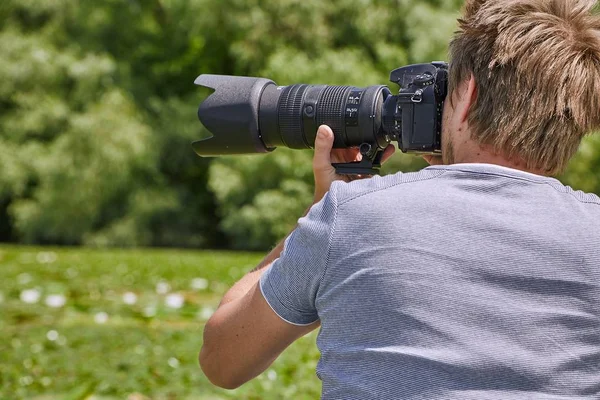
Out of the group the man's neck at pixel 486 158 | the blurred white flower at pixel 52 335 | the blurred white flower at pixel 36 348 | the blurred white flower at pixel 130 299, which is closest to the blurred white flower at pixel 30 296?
the blurred white flower at pixel 130 299

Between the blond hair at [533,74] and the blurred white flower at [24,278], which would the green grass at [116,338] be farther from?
the blond hair at [533,74]

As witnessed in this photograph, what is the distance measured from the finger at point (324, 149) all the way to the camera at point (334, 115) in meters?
0.03

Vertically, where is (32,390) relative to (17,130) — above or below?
above

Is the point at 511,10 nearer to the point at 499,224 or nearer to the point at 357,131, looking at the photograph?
the point at 499,224

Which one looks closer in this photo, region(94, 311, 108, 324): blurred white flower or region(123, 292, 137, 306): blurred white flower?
region(94, 311, 108, 324): blurred white flower

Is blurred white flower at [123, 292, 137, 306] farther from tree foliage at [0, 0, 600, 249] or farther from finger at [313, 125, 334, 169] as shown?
tree foliage at [0, 0, 600, 249]

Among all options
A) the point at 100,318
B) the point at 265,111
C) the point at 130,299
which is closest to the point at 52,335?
the point at 100,318

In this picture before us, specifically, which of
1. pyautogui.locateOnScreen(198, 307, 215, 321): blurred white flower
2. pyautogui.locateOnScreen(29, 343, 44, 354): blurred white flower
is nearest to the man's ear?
pyautogui.locateOnScreen(29, 343, 44, 354): blurred white flower

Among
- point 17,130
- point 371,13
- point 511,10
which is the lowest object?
point 17,130

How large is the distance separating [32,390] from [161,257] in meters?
5.83

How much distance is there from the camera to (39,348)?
374 cm

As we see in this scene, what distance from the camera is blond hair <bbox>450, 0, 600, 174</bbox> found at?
1036 millimetres

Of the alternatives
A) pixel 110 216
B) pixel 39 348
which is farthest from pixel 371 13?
pixel 39 348

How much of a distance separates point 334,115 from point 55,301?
157 inches
